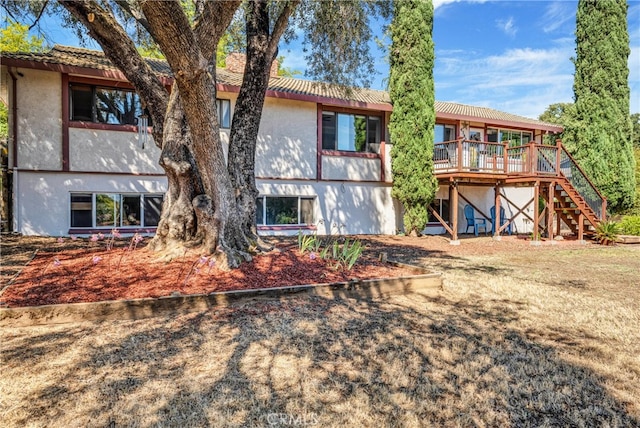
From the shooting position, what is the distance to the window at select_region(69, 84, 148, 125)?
442 inches

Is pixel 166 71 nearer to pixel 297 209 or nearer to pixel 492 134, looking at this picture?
pixel 297 209

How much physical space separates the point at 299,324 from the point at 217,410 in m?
1.86

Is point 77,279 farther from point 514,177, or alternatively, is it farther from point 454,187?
point 514,177

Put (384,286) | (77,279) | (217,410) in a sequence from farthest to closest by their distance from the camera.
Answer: (384,286), (77,279), (217,410)

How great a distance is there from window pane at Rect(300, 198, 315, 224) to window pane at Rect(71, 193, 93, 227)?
21.9 ft

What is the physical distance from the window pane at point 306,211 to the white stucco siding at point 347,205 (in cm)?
19

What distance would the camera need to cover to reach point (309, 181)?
14297 millimetres

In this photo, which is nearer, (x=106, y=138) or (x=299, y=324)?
(x=299, y=324)

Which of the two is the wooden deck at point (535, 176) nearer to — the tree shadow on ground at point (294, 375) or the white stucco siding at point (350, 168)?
the white stucco siding at point (350, 168)

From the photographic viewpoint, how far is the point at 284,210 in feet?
45.9

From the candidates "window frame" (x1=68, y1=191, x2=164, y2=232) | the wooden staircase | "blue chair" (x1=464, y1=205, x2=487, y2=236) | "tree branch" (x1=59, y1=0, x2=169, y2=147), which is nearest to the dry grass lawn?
"tree branch" (x1=59, y1=0, x2=169, y2=147)

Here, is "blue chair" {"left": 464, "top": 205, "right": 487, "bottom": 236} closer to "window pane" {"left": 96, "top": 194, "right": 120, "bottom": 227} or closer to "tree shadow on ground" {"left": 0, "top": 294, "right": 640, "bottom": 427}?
"tree shadow on ground" {"left": 0, "top": 294, "right": 640, "bottom": 427}

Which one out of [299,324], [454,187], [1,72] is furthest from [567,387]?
[1,72]

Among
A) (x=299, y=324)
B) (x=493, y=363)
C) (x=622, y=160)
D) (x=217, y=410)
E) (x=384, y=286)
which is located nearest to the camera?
(x=217, y=410)
